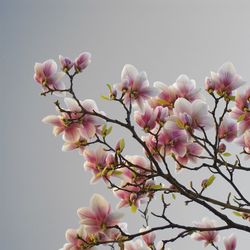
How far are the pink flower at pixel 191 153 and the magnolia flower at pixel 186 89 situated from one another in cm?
22

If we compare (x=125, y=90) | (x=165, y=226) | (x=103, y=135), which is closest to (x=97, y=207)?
(x=165, y=226)

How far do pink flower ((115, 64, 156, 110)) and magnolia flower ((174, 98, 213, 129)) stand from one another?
25 centimetres

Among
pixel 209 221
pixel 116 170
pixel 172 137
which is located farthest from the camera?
pixel 209 221

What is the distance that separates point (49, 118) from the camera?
1.83 metres

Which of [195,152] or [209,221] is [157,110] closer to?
[195,152]

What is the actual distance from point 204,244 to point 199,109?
2.91ft

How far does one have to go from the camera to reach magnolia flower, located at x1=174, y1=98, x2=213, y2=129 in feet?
5.25

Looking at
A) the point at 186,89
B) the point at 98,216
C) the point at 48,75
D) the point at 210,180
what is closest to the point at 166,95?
the point at 186,89

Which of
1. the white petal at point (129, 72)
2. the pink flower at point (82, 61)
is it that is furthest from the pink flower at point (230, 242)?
the pink flower at point (82, 61)

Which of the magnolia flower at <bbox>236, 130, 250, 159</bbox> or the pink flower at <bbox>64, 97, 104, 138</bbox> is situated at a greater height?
the magnolia flower at <bbox>236, 130, 250, 159</bbox>

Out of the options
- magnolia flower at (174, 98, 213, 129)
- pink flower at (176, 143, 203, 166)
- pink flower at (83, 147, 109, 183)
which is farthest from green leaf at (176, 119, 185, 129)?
pink flower at (83, 147, 109, 183)

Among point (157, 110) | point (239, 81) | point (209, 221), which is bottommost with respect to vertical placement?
point (209, 221)

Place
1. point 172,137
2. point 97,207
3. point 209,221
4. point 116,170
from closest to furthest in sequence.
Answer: point 97,207 < point 172,137 < point 116,170 < point 209,221

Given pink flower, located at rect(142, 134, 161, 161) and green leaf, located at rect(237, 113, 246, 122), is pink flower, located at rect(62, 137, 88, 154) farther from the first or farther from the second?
green leaf, located at rect(237, 113, 246, 122)
